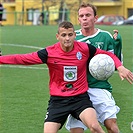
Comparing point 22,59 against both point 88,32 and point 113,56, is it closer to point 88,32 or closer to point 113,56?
point 88,32

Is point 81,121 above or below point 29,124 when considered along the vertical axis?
above

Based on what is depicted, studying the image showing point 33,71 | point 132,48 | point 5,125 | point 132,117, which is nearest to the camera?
point 5,125

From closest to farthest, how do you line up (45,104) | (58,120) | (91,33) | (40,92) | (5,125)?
(58,120)
(91,33)
(5,125)
(45,104)
(40,92)

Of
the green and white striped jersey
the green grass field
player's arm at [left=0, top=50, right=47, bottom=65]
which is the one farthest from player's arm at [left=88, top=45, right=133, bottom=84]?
the green grass field

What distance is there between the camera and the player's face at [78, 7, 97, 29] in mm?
7281

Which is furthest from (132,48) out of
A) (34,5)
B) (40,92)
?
(34,5)

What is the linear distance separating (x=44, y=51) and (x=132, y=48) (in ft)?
49.2

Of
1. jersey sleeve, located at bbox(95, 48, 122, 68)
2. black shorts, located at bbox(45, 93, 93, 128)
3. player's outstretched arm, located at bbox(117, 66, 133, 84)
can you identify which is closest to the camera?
player's outstretched arm, located at bbox(117, 66, 133, 84)

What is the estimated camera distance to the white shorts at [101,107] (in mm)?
7078

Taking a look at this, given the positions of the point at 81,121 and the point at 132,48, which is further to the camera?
the point at 132,48

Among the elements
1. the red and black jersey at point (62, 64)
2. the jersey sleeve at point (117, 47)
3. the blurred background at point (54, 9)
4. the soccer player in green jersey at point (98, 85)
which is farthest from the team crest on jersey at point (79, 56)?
the blurred background at point (54, 9)

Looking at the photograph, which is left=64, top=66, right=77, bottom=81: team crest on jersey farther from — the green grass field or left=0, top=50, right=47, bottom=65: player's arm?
the green grass field

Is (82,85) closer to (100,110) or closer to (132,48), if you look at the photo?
(100,110)

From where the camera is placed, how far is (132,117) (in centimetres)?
958
